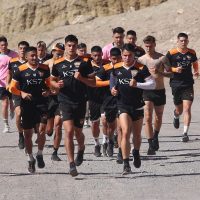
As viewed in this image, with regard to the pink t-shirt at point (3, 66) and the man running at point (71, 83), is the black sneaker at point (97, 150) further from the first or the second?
the pink t-shirt at point (3, 66)

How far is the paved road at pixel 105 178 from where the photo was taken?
37.3 ft

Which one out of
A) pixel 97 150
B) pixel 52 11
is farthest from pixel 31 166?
pixel 52 11

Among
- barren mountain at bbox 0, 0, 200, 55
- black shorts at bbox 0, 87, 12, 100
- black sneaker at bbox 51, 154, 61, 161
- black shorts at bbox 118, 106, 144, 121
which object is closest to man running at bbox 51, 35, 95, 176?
black shorts at bbox 118, 106, 144, 121

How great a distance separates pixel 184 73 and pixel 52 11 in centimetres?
2948

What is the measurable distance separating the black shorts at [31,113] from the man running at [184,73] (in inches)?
151

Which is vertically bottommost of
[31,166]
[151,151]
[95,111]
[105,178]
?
[105,178]

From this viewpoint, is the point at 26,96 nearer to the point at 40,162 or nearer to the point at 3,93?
the point at 40,162

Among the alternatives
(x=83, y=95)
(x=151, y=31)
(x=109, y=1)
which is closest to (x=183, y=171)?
(x=83, y=95)

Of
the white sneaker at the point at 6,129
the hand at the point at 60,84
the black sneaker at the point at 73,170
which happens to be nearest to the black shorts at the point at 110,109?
the hand at the point at 60,84

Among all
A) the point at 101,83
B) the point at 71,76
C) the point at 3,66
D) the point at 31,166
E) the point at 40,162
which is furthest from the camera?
the point at 3,66

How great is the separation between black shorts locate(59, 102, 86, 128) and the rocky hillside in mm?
31049

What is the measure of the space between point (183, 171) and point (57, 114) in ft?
8.97

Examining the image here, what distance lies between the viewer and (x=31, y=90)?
13.0m

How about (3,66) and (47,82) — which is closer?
(47,82)
